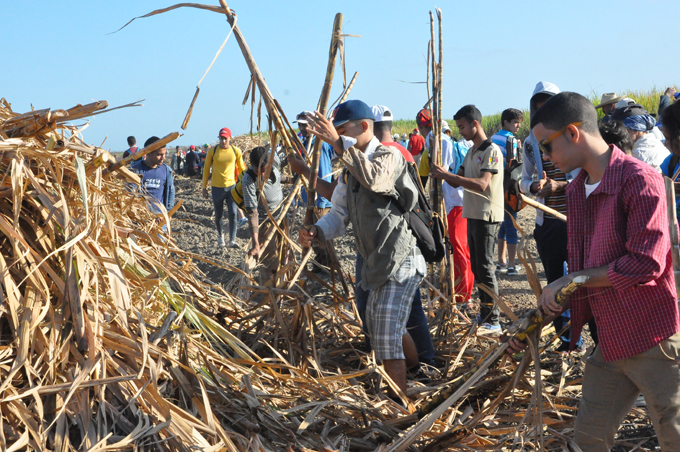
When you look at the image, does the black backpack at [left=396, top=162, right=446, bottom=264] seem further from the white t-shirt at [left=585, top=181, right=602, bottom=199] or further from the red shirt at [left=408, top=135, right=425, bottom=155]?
the red shirt at [left=408, top=135, right=425, bottom=155]

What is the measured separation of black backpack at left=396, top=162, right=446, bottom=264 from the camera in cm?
302

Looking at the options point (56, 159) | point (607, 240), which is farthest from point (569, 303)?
point (56, 159)

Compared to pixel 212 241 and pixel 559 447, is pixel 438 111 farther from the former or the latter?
pixel 212 241

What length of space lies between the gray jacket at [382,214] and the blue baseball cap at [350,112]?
0.15 meters

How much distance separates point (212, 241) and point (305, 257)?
20.2 ft

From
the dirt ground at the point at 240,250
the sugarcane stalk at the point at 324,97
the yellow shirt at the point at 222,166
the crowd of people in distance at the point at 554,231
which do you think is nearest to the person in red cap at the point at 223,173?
the yellow shirt at the point at 222,166

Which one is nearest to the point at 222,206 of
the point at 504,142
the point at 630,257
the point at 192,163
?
the point at 504,142

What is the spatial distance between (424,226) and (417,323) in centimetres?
61

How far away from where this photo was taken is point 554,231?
3.56 m

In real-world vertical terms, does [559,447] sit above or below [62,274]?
below

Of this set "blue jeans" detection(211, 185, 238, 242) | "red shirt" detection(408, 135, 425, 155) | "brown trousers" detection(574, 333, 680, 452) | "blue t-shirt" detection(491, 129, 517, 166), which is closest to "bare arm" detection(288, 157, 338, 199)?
"brown trousers" detection(574, 333, 680, 452)

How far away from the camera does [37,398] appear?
6.32ft

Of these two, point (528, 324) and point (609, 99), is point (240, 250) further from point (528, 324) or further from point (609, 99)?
point (528, 324)

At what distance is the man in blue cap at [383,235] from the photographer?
2840 mm
